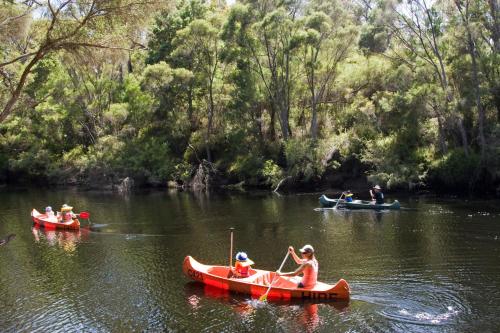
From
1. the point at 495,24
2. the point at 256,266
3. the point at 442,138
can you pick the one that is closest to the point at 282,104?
the point at 442,138

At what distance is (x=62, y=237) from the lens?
28547 mm

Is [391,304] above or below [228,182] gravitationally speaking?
below

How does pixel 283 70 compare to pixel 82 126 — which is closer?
pixel 283 70

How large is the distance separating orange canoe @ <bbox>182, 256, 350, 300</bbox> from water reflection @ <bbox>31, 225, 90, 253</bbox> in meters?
9.01

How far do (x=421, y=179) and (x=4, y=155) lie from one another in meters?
45.8

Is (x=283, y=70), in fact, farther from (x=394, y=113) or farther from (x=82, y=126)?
(x=82, y=126)

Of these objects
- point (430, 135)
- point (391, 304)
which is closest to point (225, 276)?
point (391, 304)

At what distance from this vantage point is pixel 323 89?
48156 millimetres

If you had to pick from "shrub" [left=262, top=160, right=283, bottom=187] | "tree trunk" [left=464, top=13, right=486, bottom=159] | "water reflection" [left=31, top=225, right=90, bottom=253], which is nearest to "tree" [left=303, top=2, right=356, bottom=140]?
"shrub" [left=262, top=160, right=283, bottom=187]

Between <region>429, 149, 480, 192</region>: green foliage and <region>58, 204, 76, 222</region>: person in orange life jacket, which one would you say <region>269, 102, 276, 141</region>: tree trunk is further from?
<region>58, 204, 76, 222</region>: person in orange life jacket

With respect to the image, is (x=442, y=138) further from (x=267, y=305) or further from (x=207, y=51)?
(x=267, y=305)

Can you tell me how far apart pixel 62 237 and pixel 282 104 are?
2565cm

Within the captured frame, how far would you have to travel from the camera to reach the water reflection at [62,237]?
2653 centimetres

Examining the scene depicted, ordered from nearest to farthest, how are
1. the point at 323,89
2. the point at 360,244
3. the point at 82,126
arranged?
the point at 360,244
the point at 323,89
the point at 82,126
